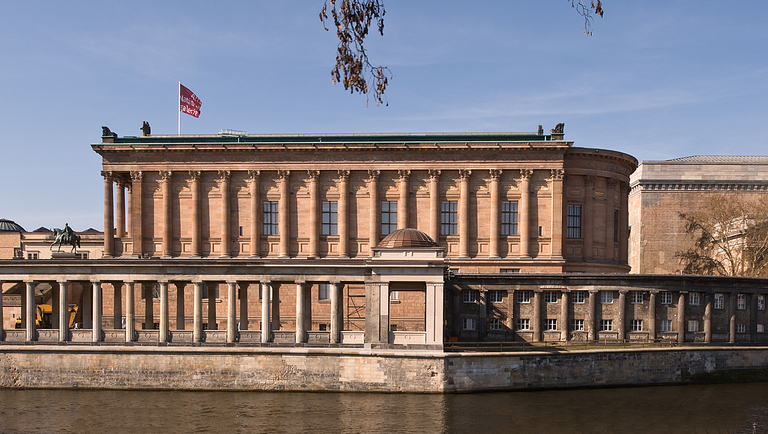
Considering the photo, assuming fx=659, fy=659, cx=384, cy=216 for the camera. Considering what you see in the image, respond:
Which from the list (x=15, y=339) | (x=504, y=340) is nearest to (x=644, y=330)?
(x=504, y=340)

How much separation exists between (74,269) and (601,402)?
40.4m

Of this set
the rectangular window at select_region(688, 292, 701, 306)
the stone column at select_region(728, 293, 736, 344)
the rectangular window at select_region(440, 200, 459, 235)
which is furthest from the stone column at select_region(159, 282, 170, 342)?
the stone column at select_region(728, 293, 736, 344)

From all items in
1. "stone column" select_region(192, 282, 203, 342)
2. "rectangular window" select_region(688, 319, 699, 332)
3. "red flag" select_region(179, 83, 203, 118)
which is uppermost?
"red flag" select_region(179, 83, 203, 118)

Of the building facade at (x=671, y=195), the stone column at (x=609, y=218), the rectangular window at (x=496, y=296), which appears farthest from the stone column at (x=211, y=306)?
the building facade at (x=671, y=195)

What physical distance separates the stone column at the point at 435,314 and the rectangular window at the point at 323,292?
18.5 metres

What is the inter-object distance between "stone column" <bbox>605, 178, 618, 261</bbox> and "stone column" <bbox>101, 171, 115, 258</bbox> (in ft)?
170

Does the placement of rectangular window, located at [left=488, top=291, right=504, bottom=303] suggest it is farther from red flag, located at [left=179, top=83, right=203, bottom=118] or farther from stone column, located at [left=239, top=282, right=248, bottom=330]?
red flag, located at [left=179, top=83, right=203, bottom=118]

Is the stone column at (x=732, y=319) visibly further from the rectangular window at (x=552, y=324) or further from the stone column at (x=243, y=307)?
the stone column at (x=243, y=307)

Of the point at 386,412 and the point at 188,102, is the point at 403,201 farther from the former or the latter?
the point at 386,412

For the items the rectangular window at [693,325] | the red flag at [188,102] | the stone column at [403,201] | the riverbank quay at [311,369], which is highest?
the red flag at [188,102]

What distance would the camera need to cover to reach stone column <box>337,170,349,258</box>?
2655 inches

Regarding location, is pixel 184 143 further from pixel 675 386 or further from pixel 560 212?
pixel 675 386

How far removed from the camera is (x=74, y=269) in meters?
51.5

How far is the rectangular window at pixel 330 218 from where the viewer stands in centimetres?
6844
